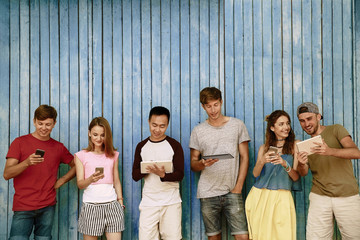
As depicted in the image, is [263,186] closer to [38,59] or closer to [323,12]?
[323,12]

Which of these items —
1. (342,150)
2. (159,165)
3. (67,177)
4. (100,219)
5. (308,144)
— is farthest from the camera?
(67,177)

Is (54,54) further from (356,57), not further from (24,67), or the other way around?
(356,57)

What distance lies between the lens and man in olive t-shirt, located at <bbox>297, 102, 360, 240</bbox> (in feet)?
11.1

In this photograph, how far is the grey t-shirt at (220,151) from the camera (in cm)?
373

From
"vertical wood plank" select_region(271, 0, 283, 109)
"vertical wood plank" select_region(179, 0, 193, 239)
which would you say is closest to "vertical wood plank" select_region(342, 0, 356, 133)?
"vertical wood plank" select_region(271, 0, 283, 109)

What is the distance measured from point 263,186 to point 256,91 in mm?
1392

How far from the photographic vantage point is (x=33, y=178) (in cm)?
364

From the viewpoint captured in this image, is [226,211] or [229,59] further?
[229,59]

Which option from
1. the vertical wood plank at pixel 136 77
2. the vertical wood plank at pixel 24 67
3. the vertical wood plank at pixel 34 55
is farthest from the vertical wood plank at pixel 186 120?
the vertical wood plank at pixel 24 67

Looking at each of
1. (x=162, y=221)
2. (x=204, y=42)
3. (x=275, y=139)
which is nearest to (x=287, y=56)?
(x=204, y=42)

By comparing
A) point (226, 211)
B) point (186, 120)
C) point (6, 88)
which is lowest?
point (226, 211)

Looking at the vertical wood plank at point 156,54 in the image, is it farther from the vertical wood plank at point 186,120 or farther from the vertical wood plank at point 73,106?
the vertical wood plank at point 73,106

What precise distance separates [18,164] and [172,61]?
2.23 meters

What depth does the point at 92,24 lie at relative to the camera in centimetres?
443
